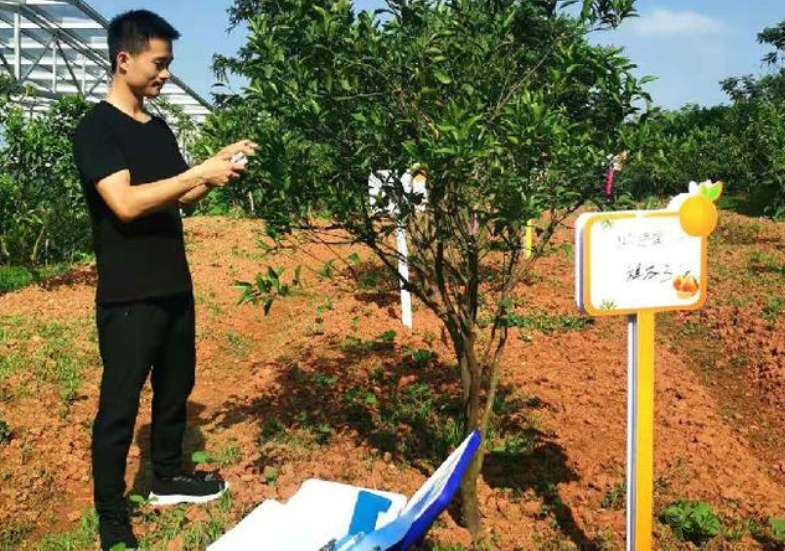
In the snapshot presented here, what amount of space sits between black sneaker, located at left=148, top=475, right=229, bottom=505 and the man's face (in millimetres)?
1823

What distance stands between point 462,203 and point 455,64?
558 millimetres

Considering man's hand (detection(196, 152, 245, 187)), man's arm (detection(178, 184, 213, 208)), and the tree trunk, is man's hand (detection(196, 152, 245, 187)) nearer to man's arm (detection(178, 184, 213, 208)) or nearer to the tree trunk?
man's arm (detection(178, 184, 213, 208))

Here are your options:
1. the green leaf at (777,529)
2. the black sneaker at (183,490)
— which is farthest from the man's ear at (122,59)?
the green leaf at (777,529)

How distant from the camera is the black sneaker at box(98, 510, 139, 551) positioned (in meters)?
2.80

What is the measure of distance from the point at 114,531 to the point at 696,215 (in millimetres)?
2543

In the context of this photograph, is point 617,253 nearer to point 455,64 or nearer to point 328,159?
point 455,64

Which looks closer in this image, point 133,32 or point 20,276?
point 133,32

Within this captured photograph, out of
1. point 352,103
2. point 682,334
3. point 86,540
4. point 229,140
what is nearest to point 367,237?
point 352,103

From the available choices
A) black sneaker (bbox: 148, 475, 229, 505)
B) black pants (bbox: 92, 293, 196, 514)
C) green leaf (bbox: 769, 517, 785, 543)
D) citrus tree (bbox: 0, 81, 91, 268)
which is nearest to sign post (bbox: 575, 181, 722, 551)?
green leaf (bbox: 769, 517, 785, 543)

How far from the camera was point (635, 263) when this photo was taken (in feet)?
7.24

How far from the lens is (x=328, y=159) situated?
2.84m

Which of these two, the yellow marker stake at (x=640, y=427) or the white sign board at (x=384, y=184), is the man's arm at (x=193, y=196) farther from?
the yellow marker stake at (x=640, y=427)

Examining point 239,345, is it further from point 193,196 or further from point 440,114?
point 440,114

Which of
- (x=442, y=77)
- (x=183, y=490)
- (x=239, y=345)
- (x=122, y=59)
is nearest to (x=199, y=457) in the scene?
(x=183, y=490)
